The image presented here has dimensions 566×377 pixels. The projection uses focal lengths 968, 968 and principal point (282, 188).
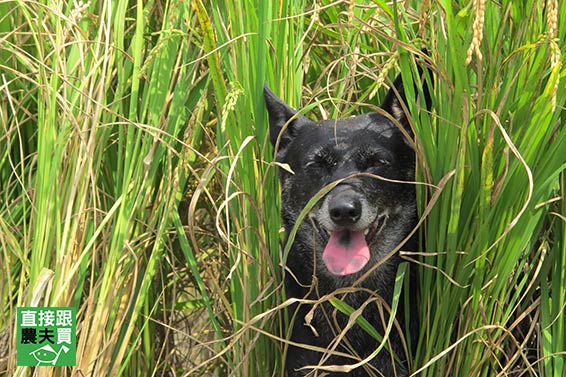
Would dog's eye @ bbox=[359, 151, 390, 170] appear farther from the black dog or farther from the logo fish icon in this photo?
the logo fish icon

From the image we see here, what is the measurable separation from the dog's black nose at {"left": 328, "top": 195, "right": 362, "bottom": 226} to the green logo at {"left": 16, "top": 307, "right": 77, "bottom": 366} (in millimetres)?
897

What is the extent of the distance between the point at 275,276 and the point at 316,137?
0.44m

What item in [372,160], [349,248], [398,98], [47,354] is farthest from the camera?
[47,354]

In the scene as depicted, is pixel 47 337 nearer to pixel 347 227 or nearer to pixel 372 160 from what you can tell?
pixel 347 227

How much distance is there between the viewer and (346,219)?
2.67 metres

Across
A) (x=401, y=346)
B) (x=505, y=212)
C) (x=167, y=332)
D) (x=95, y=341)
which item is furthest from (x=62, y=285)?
(x=505, y=212)

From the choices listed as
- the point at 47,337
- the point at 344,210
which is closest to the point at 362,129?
the point at 344,210

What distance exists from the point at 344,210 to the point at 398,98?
34 centimetres

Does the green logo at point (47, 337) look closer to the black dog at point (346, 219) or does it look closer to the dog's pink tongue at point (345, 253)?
the black dog at point (346, 219)

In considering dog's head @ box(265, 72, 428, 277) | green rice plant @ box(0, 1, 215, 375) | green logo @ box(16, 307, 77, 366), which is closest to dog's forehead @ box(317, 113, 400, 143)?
dog's head @ box(265, 72, 428, 277)

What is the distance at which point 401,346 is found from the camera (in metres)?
2.84

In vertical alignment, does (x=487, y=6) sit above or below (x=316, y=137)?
above

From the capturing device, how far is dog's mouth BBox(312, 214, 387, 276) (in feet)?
8.77

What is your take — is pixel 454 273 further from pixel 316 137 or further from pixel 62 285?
pixel 62 285
